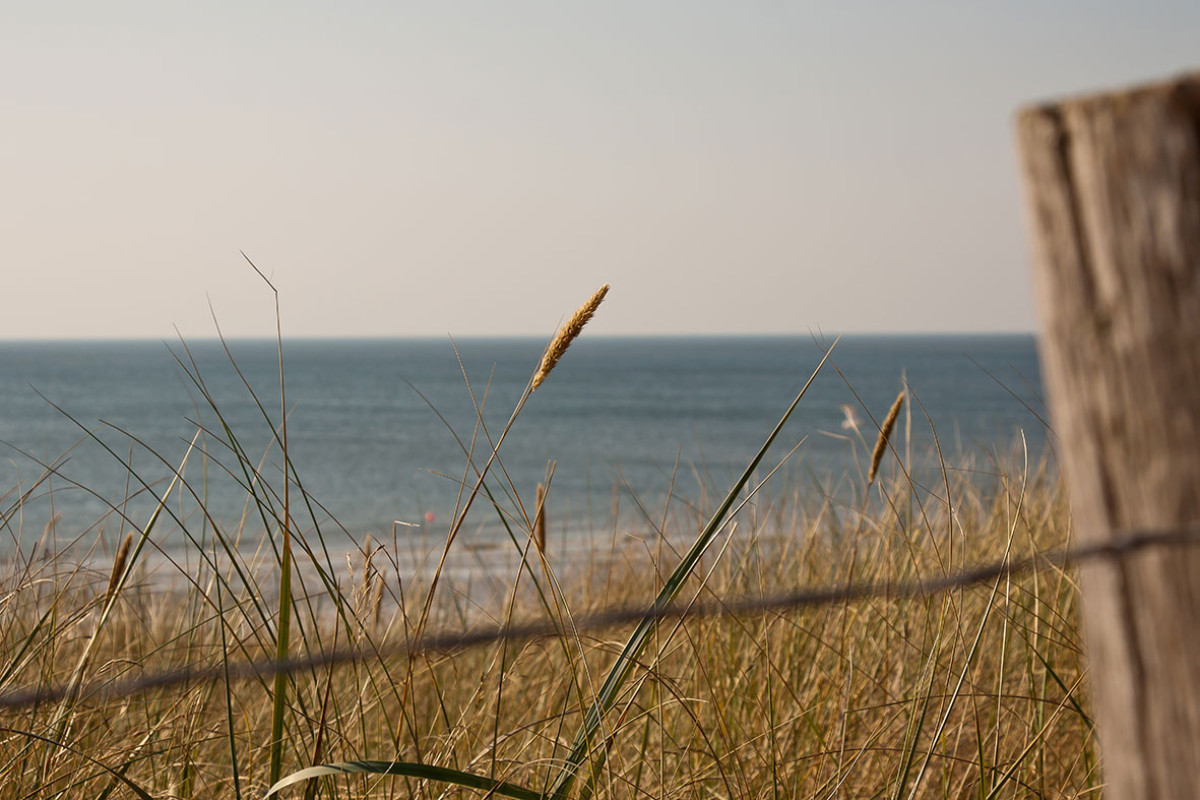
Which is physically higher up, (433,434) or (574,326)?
(574,326)

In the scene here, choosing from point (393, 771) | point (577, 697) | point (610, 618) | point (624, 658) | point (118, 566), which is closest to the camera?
point (610, 618)

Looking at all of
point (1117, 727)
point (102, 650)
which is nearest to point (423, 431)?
point (102, 650)

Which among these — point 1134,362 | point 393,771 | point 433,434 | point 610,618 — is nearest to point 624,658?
point 393,771

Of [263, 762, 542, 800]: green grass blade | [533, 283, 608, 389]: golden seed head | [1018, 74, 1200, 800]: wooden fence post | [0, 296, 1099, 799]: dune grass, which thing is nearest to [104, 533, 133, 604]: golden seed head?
[0, 296, 1099, 799]: dune grass

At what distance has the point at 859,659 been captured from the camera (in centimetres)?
263

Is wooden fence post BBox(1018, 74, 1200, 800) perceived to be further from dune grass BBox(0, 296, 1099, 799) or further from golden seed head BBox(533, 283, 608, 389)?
golden seed head BBox(533, 283, 608, 389)

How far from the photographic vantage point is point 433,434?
35094 millimetres

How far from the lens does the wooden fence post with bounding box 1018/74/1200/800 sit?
2.08ft

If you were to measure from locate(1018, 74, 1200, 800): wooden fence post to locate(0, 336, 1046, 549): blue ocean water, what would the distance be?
2.85 feet

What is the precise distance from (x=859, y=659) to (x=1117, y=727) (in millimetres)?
1996

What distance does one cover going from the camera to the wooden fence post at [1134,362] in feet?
2.08

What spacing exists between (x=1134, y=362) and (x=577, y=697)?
1847 millimetres

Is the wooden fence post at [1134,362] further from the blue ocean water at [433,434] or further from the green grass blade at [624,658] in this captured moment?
the blue ocean water at [433,434]

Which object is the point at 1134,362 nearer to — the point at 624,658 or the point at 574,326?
the point at 624,658
